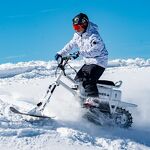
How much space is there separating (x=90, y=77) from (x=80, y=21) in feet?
3.95

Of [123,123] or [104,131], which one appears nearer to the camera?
[104,131]

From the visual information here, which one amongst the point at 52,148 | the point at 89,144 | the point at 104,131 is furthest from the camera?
the point at 104,131

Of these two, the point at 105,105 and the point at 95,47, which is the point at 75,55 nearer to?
the point at 95,47

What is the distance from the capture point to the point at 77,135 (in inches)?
336

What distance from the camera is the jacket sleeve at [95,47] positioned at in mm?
10016

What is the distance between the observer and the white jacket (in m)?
10.0

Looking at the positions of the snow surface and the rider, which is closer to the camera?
the snow surface

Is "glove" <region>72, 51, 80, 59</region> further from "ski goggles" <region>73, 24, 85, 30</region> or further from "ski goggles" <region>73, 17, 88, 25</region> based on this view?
"ski goggles" <region>73, 17, 88, 25</region>

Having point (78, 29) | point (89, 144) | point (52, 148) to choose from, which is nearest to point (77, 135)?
point (89, 144)

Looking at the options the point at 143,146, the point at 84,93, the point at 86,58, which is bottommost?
the point at 143,146

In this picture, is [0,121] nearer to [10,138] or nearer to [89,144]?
[10,138]

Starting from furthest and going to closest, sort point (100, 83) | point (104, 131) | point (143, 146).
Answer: point (100, 83) < point (104, 131) < point (143, 146)

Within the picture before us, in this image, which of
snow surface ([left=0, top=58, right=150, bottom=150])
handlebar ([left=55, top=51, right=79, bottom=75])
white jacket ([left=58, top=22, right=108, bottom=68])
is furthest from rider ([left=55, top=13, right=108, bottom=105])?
snow surface ([left=0, top=58, right=150, bottom=150])

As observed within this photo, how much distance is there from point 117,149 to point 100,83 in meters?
2.51
